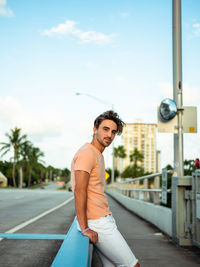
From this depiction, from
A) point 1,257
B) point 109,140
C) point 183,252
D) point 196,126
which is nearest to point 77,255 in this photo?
point 109,140

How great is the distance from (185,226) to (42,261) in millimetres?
2871

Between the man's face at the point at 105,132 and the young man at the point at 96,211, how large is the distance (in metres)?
0.10

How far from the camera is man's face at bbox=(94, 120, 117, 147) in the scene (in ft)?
9.42

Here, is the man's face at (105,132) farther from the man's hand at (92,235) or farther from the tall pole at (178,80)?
the tall pole at (178,80)

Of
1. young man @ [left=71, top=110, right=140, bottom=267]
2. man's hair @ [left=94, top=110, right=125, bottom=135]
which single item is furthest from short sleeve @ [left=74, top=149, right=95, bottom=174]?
man's hair @ [left=94, top=110, right=125, bottom=135]

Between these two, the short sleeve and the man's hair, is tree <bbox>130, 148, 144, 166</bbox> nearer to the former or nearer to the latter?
the man's hair

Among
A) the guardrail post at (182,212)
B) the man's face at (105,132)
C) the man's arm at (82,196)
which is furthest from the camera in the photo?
the guardrail post at (182,212)

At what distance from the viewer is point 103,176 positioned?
9.25 feet

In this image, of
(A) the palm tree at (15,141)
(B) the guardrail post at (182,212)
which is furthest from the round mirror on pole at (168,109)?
(A) the palm tree at (15,141)

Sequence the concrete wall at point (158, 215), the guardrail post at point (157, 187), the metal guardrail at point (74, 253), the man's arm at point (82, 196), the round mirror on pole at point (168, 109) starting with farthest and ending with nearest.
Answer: the guardrail post at point (157, 187), the concrete wall at point (158, 215), the round mirror on pole at point (168, 109), the man's arm at point (82, 196), the metal guardrail at point (74, 253)

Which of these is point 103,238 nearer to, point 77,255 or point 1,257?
point 77,255

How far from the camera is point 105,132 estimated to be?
2.88 m

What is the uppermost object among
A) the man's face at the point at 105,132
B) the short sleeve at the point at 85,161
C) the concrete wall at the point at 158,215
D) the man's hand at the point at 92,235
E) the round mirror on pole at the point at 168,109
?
the round mirror on pole at the point at 168,109

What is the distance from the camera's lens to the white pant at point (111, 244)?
8.46 feet
